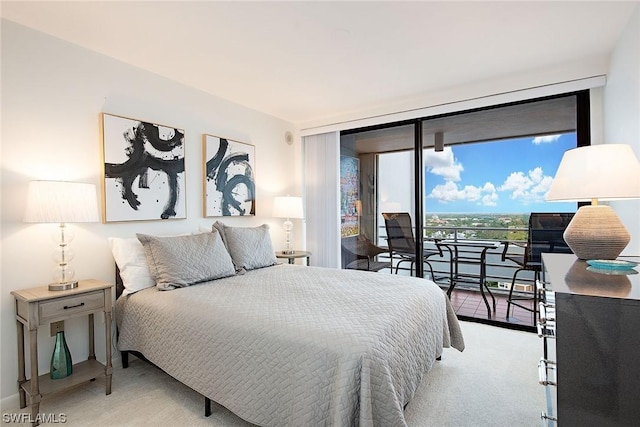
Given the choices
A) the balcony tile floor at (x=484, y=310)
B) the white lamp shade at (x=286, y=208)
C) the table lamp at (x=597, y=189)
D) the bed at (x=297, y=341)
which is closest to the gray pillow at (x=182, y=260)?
the bed at (x=297, y=341)

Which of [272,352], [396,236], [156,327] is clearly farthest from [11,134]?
[396,236]

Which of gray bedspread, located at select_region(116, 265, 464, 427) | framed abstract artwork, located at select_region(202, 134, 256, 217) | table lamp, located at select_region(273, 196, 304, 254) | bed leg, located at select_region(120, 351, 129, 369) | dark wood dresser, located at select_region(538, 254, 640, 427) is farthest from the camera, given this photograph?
table lamp, located at select_region(273, 196, 304, 254)

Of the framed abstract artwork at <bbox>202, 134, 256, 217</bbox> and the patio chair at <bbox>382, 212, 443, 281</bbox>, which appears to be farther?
the patio chair at <bbox>382, 212, 443, 281</bbox>

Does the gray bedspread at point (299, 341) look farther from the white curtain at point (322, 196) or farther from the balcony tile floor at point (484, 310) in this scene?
the white curtain at point (322, 196)

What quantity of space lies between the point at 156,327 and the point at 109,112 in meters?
1.74

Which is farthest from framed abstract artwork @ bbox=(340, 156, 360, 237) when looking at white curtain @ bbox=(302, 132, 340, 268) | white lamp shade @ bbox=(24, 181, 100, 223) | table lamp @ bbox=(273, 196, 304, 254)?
white lamp shade @ bbox=(24, 181, 100, 223)

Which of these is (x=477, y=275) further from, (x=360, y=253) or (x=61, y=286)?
(x=61, y=286)

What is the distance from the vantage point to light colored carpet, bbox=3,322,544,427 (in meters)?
1.89

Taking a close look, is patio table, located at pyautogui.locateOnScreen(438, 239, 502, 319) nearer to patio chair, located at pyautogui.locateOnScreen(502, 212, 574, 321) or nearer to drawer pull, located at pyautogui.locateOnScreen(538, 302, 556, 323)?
patio chair, located at pyautogui.locateOnScreen(502, 212, 574, 321)

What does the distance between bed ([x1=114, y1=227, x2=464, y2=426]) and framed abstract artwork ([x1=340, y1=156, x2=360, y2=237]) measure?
1.80m

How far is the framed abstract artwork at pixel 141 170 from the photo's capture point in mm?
2578

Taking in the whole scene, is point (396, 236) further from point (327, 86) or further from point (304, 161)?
point (327, 86)

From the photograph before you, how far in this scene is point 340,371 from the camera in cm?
139

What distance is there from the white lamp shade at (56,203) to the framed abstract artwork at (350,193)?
293 centimetres
